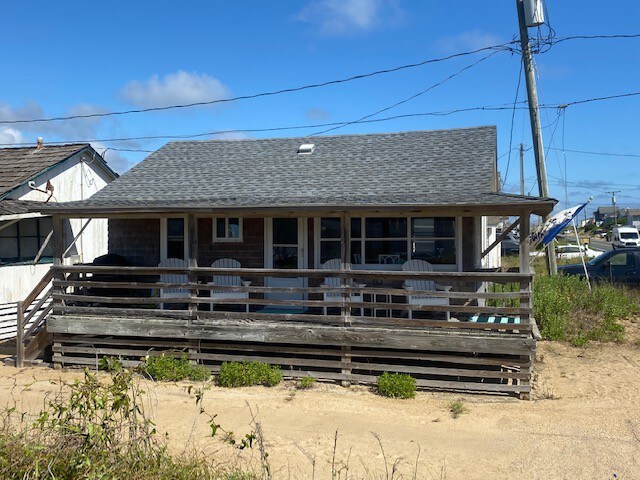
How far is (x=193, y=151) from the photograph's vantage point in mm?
14195

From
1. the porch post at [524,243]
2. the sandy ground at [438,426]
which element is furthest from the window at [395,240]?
the sandy ground at [438,426]

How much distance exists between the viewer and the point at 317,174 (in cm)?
1191

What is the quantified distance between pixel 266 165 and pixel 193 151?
2.36m

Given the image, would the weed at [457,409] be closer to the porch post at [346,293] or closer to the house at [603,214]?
A: the porch post at [346,293]

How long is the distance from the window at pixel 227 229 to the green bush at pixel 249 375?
3.19 m

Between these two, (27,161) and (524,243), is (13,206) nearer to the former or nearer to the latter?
(27,161)

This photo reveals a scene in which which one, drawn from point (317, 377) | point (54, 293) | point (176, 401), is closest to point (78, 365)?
point (54, 293)

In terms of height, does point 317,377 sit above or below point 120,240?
below

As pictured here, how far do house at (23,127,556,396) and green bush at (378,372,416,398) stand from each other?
0.25 m

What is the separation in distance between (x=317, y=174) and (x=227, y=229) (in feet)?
6.95

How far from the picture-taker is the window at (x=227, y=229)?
12.0 meters

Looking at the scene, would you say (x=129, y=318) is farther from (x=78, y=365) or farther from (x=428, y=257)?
(x=428, y=257)

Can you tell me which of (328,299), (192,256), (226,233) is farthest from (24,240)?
(328,299)

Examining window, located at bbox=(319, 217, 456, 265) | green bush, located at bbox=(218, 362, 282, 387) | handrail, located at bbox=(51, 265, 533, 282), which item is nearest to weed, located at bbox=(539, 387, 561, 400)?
handrail, located at bbox=(51, 265, 533, 282)
